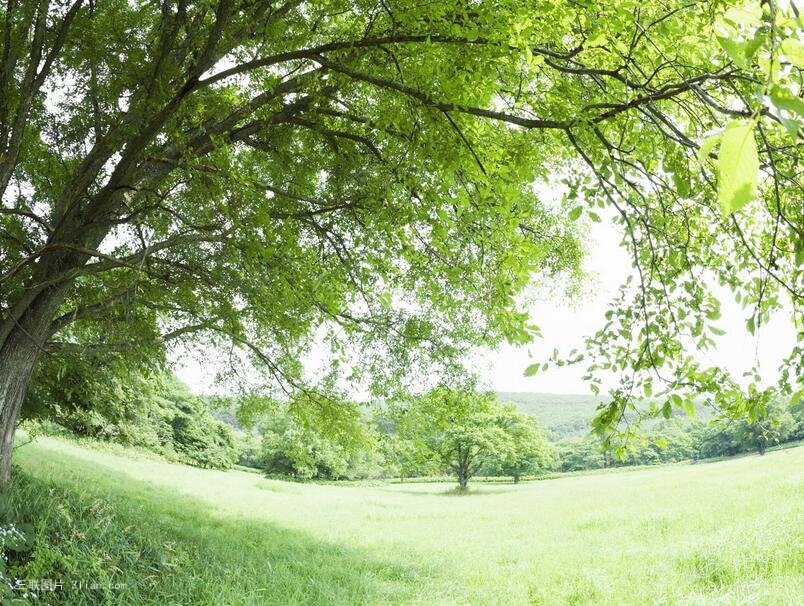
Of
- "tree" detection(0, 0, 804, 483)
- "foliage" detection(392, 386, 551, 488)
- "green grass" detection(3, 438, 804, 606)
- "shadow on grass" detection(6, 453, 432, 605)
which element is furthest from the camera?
"foliage" detection(392, 386, 551, 488)

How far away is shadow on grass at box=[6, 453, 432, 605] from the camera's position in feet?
18.9

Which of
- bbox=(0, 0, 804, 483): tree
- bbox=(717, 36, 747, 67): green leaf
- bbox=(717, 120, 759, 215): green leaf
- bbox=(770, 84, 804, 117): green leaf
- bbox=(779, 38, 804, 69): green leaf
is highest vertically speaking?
bbox=(0, 0, 804, 483): tree

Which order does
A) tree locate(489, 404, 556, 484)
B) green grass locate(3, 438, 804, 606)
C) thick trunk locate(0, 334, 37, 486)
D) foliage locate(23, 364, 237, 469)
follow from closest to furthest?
green grass locate(3, 438, 804, 606), thick trunk locate(0, 334, 37, 486), foliage locate(23, 364, 237, 469), tree locate(489, 404, 556, 484)

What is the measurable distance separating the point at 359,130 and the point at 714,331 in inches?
217

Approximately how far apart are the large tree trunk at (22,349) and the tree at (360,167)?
0.03 m

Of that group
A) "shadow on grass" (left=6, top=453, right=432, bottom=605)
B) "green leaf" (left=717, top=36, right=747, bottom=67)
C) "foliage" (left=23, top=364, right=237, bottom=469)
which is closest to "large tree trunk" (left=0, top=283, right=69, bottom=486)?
"foliage" (left=23, top=364, right=237, bottom=469)

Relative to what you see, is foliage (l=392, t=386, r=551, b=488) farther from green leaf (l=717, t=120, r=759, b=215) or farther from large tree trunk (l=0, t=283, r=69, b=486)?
green leaf (l=717, t=120, r=759, b=215)

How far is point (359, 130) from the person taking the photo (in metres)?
7.29

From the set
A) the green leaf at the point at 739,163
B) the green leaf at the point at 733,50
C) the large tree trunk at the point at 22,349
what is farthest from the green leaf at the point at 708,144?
the large tree trunk at the point at 22,349

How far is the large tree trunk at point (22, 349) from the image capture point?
21.5 ft

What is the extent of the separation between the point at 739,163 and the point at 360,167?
6.78 meters

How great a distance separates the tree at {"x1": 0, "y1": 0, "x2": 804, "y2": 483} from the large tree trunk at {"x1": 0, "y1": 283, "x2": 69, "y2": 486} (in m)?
0.03

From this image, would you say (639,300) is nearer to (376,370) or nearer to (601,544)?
(376,370)

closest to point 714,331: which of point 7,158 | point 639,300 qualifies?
point 639,300
